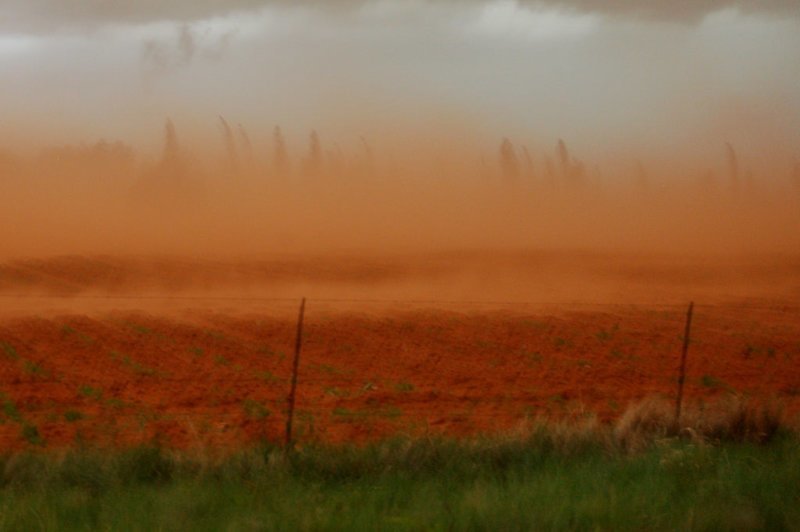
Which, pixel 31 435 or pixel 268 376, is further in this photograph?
pixel 268 376

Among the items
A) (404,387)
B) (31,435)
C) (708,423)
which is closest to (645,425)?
(708,423)

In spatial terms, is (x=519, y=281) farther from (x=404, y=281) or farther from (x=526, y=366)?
(x=526, y=366)

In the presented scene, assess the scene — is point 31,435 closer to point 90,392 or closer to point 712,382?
point 90,392

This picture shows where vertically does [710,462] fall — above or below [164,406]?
above

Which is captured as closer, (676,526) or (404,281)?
(676,526)

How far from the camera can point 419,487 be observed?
393 inches

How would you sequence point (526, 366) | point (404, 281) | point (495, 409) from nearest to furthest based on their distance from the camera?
point (495, 409) < point (526, 366) < point (404, 281)

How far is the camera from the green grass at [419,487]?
8453 mm

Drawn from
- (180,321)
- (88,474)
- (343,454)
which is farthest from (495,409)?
Result: (180,321)

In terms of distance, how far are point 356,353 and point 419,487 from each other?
51.5 ft

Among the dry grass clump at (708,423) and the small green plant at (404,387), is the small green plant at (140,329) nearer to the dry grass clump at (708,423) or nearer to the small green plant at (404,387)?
the small green plant at (404,387)

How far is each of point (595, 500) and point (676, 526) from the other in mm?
825

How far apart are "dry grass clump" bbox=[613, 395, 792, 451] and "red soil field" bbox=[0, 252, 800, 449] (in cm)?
164

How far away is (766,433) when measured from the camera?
1334cm
